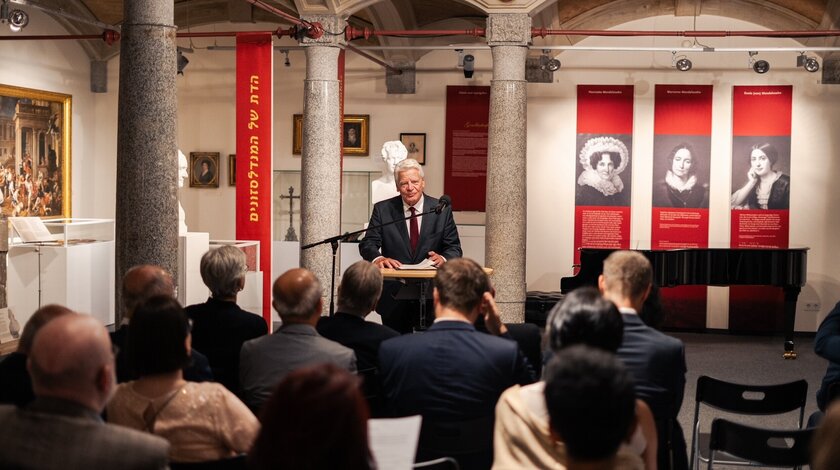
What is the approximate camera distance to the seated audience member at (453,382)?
3.69 metres

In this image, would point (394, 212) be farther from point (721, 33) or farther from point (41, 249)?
point (721, 33)

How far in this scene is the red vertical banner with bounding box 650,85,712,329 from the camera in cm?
1355

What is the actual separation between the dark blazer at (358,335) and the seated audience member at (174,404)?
128 cm

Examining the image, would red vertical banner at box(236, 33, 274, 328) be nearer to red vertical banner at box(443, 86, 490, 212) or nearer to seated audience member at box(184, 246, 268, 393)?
seated audience member at box(184, 246, 268, 393)

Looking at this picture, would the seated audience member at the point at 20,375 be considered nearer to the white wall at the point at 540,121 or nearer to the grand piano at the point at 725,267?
the grand piano at the point at 725,267

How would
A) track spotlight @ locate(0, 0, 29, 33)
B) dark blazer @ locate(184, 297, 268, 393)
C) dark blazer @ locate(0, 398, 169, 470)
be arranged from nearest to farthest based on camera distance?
dark blazer @ locate(0, 398, 169, 470)
dark blazer @ locate(184, 297, 268, 393)
track spotlight @ locate(0, 0, 29, 33)

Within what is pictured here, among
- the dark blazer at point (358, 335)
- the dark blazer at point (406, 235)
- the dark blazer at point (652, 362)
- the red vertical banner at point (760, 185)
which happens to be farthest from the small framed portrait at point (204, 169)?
the dark blazer at point (652, 362)

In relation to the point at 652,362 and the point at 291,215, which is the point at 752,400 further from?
the point at 291,215

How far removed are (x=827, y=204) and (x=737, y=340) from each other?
7.16ft

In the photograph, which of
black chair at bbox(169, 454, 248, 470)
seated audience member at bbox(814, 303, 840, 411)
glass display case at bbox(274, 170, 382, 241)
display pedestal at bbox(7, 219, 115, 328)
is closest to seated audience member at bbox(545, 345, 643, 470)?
black chair at bbox(169, 454, 248, 470)

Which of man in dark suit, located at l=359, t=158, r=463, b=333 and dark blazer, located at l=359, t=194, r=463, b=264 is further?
dark blazer, located at l=359, t=194, r=463, b=264

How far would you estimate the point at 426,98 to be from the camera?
1435cm

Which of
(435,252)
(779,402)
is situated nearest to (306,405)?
(779,402)

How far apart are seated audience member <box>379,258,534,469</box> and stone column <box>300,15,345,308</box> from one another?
285 inches
